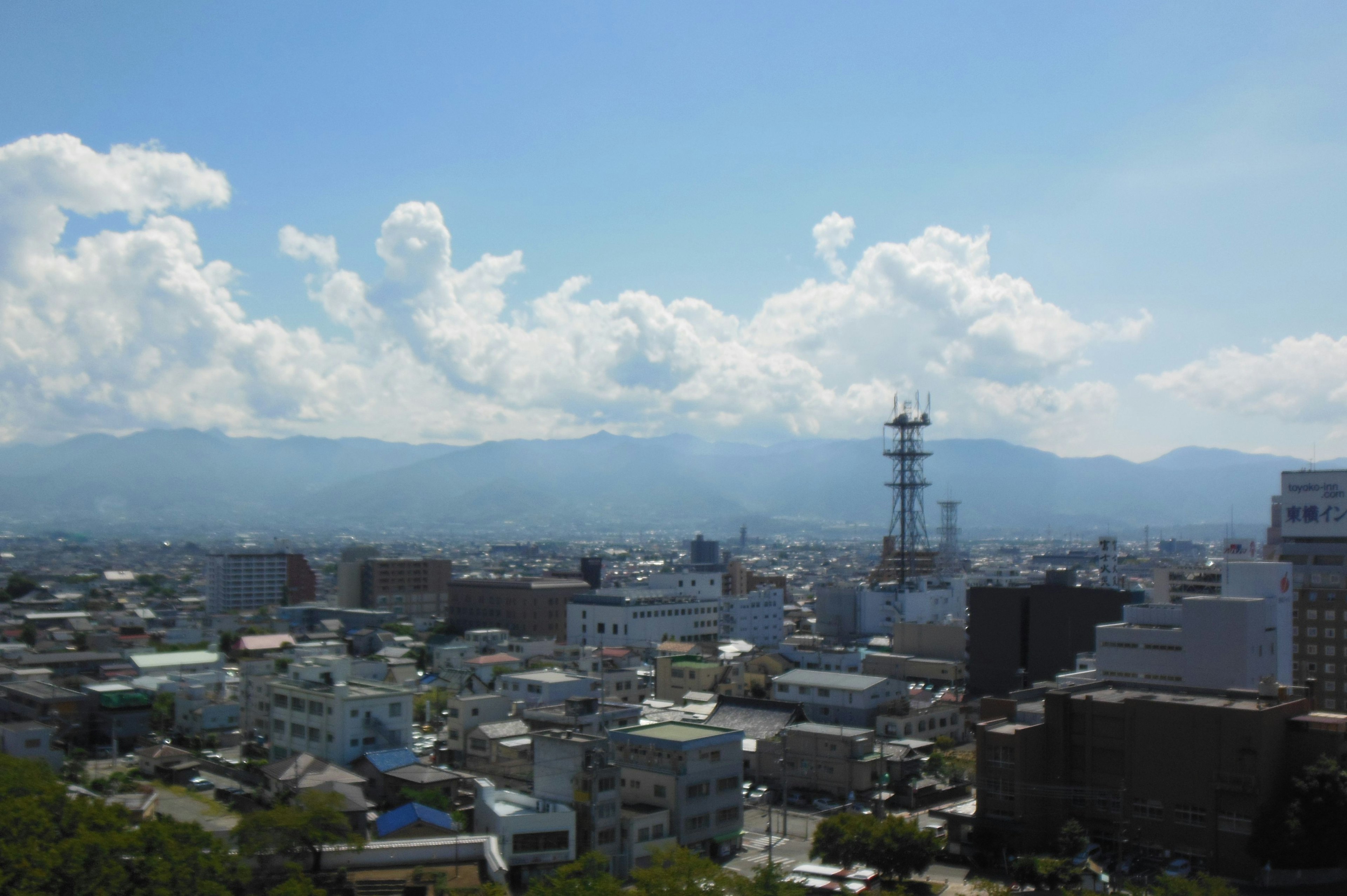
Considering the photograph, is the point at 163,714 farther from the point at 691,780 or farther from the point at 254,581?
the point at 254,581

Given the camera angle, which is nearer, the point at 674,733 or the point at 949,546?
the point at 674,733

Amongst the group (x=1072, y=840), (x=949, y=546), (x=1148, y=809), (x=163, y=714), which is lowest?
(x=163, y=714)

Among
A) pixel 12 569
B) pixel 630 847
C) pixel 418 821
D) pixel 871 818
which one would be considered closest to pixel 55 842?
pixel 418 821

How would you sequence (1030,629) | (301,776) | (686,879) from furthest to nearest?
(1030,629)
(301,776)
(686,879)

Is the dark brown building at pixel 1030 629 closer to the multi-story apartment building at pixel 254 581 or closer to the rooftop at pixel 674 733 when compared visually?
the rooftop at pixel 674 733

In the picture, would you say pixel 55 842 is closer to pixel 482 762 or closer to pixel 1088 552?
pixel 482 762

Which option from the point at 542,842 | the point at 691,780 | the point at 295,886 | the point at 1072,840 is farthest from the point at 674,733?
the point at 295,886

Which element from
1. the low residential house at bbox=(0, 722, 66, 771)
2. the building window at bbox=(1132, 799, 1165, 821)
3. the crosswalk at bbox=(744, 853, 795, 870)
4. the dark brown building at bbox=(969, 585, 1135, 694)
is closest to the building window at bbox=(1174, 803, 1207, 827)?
the building window at bbox=(1132, 799, 1165, 821)
